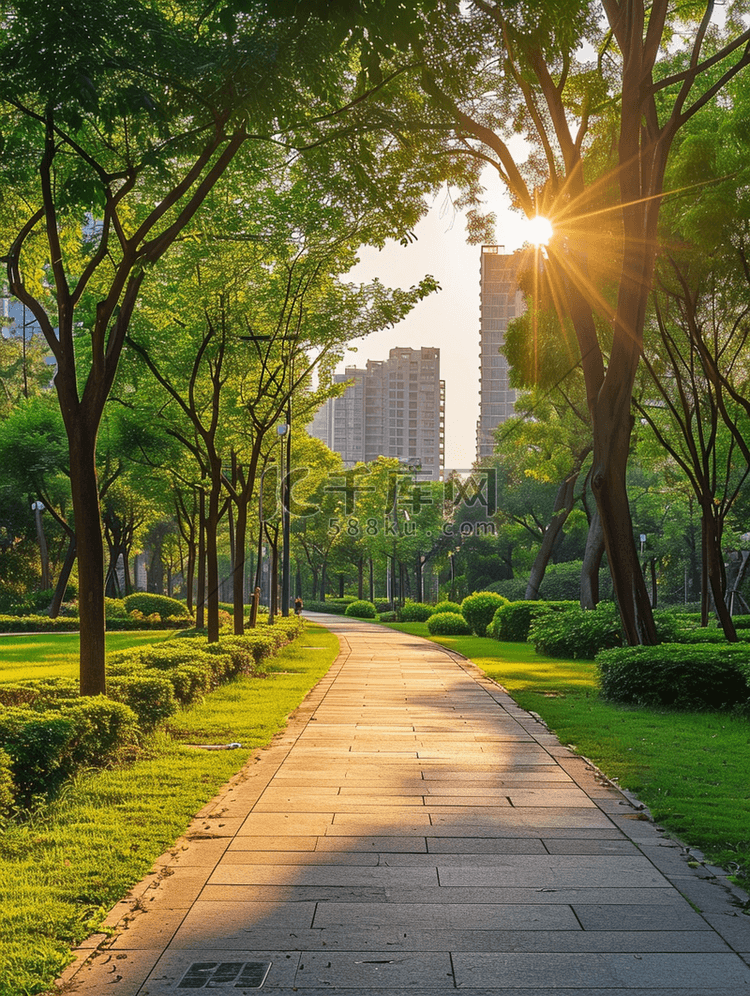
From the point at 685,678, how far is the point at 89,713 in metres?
8.61

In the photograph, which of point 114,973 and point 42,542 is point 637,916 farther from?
point 42,542

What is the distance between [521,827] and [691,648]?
872 centimetres

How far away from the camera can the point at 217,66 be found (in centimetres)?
836

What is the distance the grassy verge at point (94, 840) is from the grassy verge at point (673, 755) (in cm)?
354

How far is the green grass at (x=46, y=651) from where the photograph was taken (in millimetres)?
18211

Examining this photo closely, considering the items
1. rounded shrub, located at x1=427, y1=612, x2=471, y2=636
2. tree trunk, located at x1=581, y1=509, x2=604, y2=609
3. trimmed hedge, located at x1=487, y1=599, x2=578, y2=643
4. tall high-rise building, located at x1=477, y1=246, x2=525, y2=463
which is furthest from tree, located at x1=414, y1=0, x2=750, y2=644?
tall high-rise building, located at x1=477, y1=246, x2=525, y2=463

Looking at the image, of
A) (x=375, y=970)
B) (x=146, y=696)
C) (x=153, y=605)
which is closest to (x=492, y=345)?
(x=153, y=605)

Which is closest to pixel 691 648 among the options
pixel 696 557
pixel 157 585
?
pixel 696 557

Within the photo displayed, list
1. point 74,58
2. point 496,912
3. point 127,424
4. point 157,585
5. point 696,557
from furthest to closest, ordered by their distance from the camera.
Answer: point 157,585 → point 696,557 → point 127,424 → point 74,58 → point 496,912

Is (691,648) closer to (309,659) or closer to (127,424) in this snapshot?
(309,659)

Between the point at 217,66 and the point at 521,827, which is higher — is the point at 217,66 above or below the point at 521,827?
above

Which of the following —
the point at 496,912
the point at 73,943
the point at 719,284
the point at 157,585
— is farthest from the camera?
the point at 157,585

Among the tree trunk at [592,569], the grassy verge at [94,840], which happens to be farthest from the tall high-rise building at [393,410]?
the grassy verge at [94,840]

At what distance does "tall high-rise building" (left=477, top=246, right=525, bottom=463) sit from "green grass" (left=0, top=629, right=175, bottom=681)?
94.2 metres
